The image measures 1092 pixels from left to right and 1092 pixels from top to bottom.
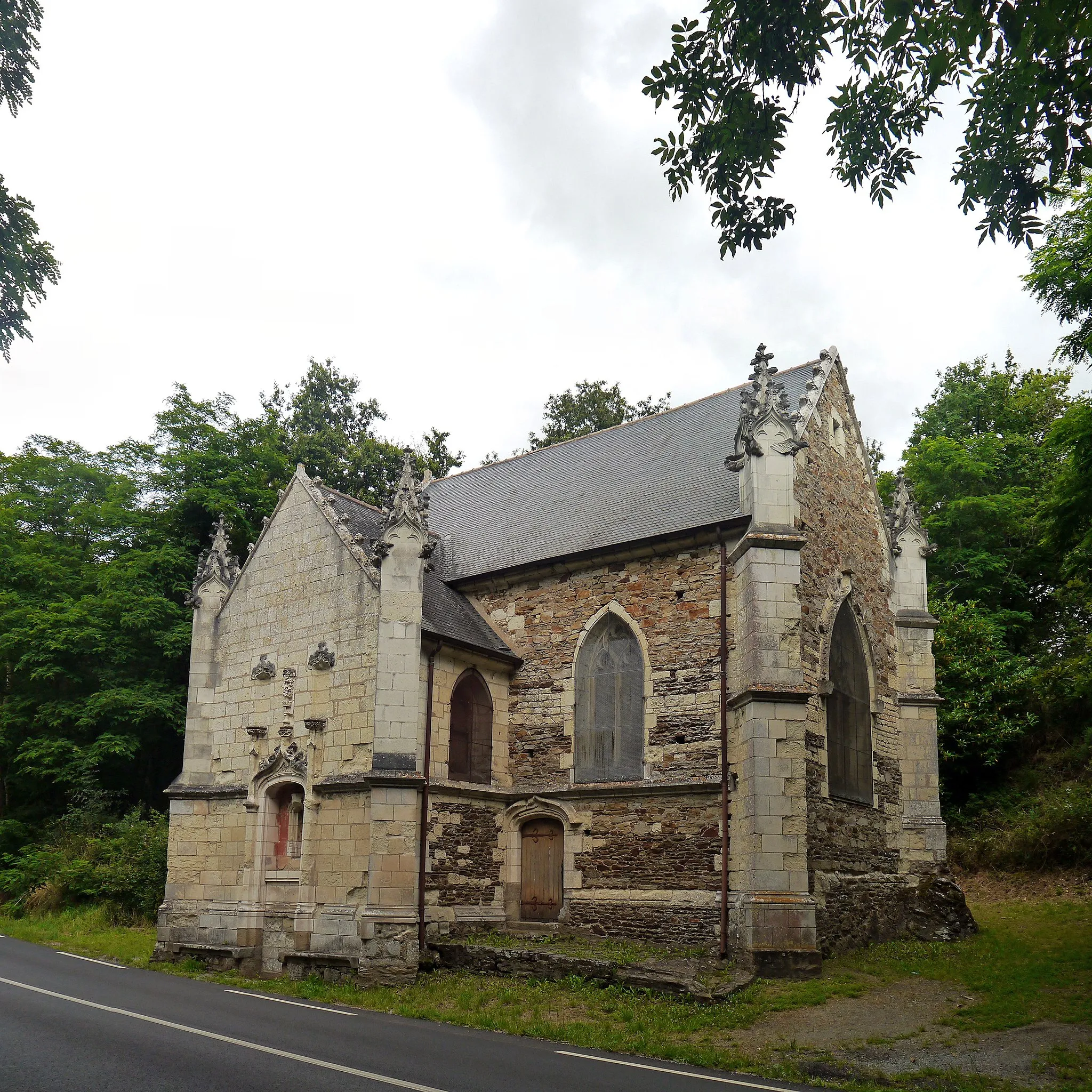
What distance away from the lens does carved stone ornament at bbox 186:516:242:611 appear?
849 inches

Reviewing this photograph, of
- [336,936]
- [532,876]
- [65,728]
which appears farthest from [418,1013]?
[65,728]

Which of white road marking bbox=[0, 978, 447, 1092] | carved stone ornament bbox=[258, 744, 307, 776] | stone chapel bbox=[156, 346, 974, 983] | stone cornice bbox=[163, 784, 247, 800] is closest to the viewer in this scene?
white road marking bbox=[0, 978, 447, 1092]

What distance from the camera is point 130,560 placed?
31656 millimetres

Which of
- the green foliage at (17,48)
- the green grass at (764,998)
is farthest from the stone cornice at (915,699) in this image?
the green foliage at (17,48)

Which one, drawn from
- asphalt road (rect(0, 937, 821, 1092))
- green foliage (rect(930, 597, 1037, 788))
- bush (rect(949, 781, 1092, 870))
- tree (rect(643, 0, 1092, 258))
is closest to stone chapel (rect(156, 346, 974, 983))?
asphalt road (rect(0, 937, 821, 1092))

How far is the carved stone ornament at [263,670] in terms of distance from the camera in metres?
19.8

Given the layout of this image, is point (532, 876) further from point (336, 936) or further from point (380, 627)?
point (380, 627)

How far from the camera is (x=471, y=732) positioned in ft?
63.3

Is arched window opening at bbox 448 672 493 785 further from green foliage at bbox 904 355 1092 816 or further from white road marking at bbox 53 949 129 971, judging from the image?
green foliage at bbox 904 355 1092 816

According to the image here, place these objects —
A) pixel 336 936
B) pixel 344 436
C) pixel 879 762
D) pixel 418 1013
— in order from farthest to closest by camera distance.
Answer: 1. pixel 344 436
2. pixel 879 762
3. pixel 336 936
4. pixel 418 1013

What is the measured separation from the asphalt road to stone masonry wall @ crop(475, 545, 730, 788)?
19.9ft

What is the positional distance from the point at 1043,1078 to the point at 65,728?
94.5 ft

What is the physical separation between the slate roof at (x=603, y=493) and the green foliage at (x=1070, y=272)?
179 inches

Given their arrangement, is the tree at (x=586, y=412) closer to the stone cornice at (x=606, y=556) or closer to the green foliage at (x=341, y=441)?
the green foliage at (x=341, y=441)
